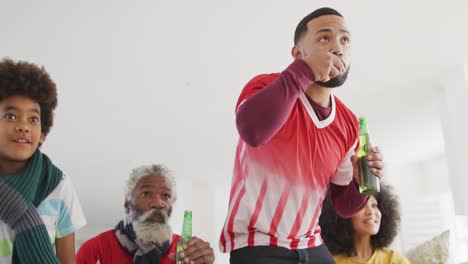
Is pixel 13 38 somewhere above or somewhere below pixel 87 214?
above

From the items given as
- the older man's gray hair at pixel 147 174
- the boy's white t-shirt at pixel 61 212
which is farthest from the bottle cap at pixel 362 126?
the older man's gray hair at pixel 147 174

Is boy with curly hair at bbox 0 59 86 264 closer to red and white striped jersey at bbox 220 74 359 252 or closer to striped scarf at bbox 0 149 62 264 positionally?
striped scarf at bbox 0 149 62 264

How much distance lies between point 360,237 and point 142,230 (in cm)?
86

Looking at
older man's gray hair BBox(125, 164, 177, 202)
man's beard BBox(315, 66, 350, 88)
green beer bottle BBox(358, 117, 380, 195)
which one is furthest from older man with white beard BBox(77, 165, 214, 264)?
man's beard BBox(315, 66, 350, 88)

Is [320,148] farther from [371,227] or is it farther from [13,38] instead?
[13,38]

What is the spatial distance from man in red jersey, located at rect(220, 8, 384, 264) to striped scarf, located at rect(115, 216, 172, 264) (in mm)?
889

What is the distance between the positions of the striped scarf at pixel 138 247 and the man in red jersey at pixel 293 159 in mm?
889

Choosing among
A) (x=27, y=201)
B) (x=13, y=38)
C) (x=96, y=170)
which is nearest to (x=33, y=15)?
(x=13, y=38)

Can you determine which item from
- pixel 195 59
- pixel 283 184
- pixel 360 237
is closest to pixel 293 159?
pixel 283 184

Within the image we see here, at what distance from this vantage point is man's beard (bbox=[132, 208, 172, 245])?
6.61ft

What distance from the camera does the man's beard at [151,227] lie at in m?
2.02

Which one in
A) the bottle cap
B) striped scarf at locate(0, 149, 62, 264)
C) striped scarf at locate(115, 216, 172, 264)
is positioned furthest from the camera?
striped scarf at locate(115, 216, 172, 264)

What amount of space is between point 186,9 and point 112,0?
0.38 m

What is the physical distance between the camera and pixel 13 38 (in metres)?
3.06
